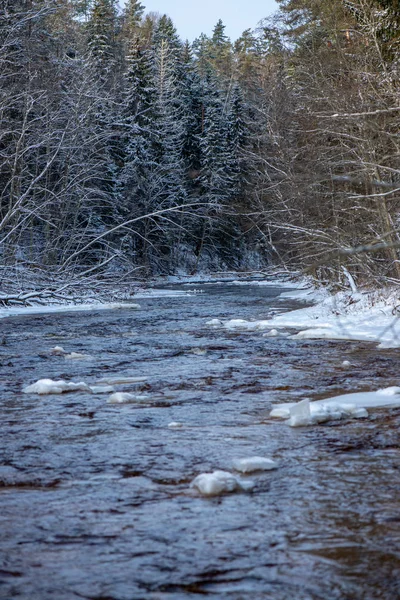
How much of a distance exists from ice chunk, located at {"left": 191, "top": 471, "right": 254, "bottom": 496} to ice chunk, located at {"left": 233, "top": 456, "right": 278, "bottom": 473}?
0.28m

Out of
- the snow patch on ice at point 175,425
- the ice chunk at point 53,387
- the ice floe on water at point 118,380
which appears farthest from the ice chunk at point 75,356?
the snow patch on ice at point 175,425

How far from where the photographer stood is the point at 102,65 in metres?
40.0

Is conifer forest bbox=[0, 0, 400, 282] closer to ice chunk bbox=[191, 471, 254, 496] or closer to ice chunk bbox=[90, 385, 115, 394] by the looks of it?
ice chunk bbox=[191, 471, 254, 496]

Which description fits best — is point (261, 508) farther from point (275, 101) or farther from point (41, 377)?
point (275, 101)

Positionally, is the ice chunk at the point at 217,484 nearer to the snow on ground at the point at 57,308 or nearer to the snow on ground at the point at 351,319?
the snow on ground at the point at 351,319

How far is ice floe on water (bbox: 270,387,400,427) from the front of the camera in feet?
19.3

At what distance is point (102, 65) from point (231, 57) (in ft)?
85.4

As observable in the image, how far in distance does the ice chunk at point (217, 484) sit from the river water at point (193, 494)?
0.06 meters

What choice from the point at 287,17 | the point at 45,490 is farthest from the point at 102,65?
the point at 45,490

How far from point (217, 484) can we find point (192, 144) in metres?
43.3

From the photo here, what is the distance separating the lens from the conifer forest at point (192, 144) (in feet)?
51.0

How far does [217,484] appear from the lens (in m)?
4.18

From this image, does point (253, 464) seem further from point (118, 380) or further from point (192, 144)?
point (192, 144)

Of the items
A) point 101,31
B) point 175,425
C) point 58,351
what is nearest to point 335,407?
point 175,425
